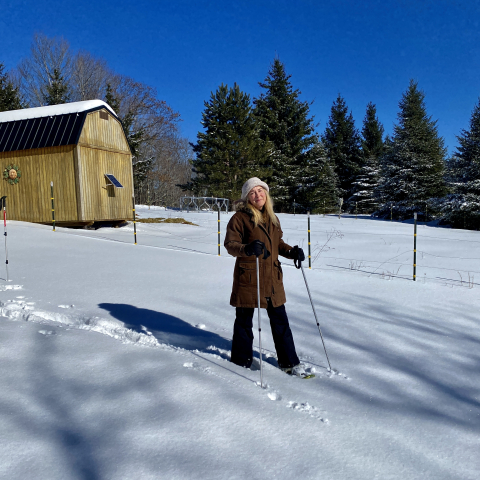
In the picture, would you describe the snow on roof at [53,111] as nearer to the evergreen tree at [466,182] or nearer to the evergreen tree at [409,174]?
the evergreen tree at [466,182]

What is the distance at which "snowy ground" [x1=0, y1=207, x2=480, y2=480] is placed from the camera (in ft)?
6.85

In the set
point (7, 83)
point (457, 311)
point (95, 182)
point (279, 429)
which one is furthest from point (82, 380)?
point (7, 83)

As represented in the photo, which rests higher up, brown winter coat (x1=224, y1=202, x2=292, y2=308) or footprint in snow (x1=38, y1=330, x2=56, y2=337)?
brown winter coat (x1=224, y1=202, x2=292, y2=308)

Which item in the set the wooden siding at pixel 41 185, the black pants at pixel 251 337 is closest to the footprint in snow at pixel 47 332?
the black pants at pixel 251 337

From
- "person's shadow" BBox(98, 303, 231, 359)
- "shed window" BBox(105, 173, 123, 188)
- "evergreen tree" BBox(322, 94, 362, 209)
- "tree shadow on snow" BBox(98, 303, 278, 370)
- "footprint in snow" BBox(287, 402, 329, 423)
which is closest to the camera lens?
"footprint in snow" BBox(287, 402, 329, 423)

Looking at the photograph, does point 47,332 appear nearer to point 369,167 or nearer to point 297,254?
point 297,254

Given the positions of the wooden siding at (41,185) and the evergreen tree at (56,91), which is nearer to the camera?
the wooden siding at (41,185)

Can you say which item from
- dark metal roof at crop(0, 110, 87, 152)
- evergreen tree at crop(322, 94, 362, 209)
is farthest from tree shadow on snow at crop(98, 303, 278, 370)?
evergreen tree at crop(322, 94, 362, 209)

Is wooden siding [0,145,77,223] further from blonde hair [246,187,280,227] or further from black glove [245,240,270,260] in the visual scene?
black glove [245,240,270,260]

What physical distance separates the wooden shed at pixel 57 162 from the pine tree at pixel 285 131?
760 inches

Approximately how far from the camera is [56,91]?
31.3 metres

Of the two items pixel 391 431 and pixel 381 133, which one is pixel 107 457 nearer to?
pixel 391 431

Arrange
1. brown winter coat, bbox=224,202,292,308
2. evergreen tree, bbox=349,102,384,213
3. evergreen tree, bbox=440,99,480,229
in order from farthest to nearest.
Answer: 1. evergreen tree, bbox=349,102,384,213
2. evergreen tree, bbox=440,99,480,229
3. brown winter coat, bbox=224,202,292,308

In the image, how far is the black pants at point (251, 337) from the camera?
11.3ft
